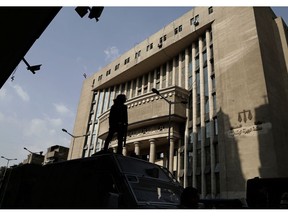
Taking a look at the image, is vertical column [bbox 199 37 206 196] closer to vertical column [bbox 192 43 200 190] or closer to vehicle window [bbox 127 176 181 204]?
vertical column [bbox 192 43 200 190]

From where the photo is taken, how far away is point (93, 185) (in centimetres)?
489

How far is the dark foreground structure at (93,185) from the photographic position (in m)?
4.67

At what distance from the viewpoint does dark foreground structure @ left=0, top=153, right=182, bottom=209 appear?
15.3 ft

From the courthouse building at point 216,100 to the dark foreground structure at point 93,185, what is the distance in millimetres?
13565

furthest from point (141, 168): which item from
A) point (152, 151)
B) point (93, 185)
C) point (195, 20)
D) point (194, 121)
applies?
point (195, 20)

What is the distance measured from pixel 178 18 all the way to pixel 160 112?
1540cm

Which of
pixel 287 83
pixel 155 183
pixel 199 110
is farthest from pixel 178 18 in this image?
pixel 155 183

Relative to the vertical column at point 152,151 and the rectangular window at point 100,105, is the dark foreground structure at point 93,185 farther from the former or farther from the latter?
the rectangular window at point 100,105

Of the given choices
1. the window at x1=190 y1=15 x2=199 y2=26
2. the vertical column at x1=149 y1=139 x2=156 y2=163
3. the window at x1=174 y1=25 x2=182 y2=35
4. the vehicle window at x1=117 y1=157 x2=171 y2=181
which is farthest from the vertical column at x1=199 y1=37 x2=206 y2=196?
the vehicle window at x1=117 y1=157 x2=171 y2=181

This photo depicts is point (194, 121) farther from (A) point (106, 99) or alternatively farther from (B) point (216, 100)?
(A) point (106, 99)

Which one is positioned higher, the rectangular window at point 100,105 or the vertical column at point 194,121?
the rectangular window at point 100,105

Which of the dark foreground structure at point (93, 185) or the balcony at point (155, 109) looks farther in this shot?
the balcony at point (155, 109)

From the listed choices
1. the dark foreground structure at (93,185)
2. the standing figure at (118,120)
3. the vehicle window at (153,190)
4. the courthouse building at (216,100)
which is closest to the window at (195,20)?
the courthouse building at (216,100)

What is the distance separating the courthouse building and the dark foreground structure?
1357 cm
